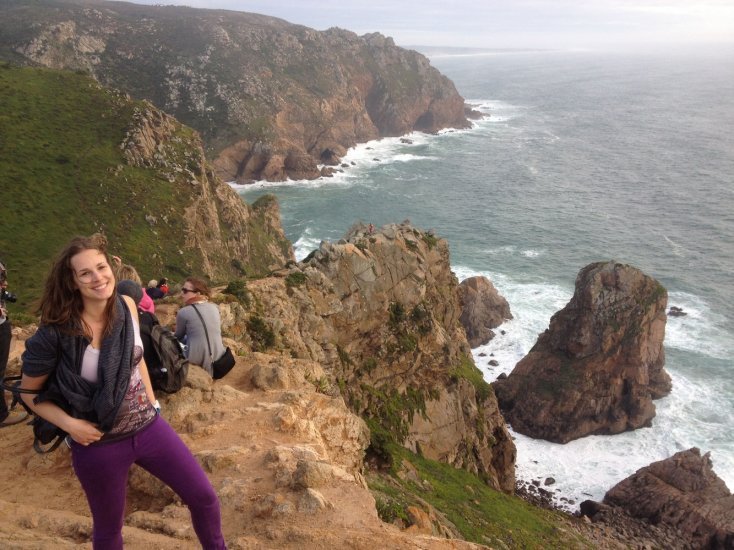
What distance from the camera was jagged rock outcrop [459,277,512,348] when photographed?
2406 inches

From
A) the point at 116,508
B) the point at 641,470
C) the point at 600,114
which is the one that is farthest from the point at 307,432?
the point at 600,114

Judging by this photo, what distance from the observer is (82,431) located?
5.16m

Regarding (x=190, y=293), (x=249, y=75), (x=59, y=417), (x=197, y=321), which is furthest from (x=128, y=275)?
(x=249, y=75)

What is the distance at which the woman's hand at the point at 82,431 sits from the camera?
5129 millimetres

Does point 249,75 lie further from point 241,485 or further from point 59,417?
point 59,417

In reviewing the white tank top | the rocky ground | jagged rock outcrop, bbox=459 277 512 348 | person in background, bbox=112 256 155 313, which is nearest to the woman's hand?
the white tank top

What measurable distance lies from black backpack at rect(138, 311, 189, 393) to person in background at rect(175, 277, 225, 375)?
213cm

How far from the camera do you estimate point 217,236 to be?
2333 inches

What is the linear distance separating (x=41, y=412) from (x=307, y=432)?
6.57 meters

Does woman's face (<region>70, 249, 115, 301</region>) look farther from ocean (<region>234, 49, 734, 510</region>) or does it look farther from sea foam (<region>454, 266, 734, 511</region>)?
ocean (<region>234, 49, 734, 510</region>)

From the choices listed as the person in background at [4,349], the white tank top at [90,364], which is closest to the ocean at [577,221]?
the person in background at [4,349]

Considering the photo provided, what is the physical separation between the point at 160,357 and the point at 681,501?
138ft

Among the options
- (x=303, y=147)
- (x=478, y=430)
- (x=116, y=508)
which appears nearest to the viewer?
(x=116, y=508)

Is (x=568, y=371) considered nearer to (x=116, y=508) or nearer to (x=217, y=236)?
(x=217, y=236)
